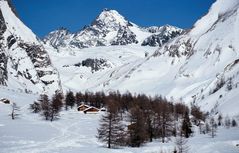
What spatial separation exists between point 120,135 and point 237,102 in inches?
4433

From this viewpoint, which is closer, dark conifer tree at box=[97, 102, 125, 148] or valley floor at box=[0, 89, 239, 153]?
valley floor at box=[0, 89, 239, 153]

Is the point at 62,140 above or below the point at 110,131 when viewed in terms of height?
below

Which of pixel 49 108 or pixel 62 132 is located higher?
pixel 49 108

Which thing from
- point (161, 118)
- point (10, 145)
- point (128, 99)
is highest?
point (128, 99)

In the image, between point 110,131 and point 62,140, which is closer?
point 110,131

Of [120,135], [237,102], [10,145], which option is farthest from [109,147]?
[237,102]

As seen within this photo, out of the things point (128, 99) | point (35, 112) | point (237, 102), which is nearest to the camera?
point (35, 112)

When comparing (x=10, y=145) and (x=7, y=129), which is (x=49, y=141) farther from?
(x=7, y=129)

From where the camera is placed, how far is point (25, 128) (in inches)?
3989

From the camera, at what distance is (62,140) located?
87.2 m

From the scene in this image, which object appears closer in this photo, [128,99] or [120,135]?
[120,135]

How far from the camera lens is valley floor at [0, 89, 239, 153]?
A: 248 feet

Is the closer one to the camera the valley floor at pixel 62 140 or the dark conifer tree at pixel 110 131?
the valley floor at pixel 62 140

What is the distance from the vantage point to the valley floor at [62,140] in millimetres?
75500
